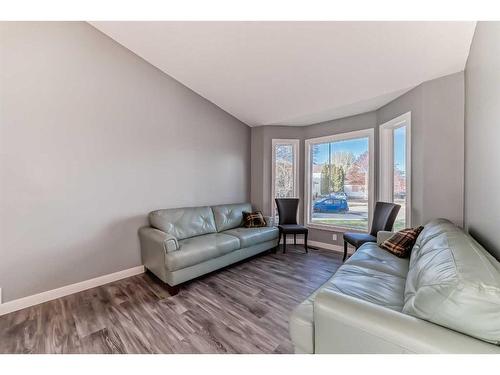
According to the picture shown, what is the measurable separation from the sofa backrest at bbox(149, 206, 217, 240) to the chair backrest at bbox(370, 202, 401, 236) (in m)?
2.45

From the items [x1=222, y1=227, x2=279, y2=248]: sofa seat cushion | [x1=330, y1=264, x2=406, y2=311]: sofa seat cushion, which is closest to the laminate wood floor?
[x1=222, y1=227, x2=279, y2=248]: sofa seat cushion

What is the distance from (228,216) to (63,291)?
2229 millimetres

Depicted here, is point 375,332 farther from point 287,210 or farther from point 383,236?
point 287,210

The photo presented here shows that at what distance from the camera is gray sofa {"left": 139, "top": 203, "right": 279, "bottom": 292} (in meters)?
2.37

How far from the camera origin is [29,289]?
2.12m

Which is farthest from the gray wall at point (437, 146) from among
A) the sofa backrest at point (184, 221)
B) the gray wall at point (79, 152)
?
the gray wall at point (79, 152)

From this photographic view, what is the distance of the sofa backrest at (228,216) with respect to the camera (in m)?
3.48

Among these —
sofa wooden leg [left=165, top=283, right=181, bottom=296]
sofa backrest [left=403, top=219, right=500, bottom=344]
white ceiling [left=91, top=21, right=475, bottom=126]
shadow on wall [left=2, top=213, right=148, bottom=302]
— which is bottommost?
sofa wooden leg [left=165, top=283, right=181, bottom=296]

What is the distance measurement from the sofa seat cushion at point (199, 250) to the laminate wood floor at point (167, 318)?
330 mm

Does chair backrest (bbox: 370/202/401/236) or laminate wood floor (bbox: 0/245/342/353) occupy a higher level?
chair backrest (bbox: 370/202/401/236)

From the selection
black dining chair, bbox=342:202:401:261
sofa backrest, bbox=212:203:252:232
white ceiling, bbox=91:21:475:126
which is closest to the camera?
white ceiling, bbox=91:21:475:126

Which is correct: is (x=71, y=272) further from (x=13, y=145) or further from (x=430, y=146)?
(x=430, y=146)

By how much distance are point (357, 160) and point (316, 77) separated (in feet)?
5.88

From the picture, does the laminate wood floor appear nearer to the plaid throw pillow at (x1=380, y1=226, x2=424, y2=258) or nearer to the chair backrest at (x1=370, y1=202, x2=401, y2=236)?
the plaid throw pillow at (x1=380, y1=226, x2=424, y2=258)
